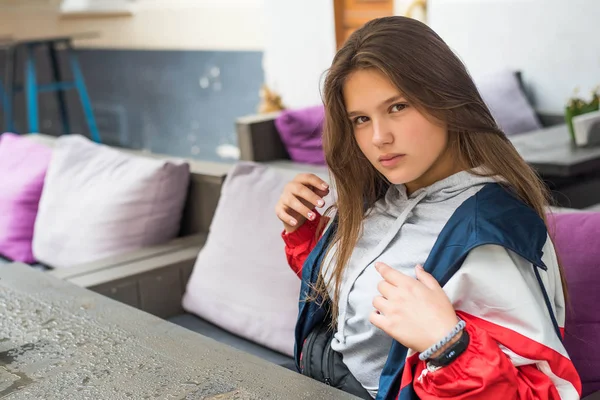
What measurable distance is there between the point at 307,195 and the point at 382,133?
0.29 meters

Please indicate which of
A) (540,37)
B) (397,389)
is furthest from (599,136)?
(397,389)

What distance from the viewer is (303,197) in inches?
59.7

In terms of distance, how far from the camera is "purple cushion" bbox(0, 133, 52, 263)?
2.97 metres

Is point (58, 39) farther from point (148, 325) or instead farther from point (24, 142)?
point (148, 325)

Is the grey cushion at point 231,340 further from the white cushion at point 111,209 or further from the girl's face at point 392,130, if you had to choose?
the girl's face at point 392,130

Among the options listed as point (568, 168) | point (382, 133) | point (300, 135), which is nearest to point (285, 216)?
point (382, 133)

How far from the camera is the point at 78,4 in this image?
249 inches

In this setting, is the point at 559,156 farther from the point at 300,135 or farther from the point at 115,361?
the point at 115,361

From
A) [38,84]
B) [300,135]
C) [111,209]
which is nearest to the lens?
[111,209]

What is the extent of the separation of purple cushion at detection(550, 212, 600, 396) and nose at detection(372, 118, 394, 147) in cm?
41

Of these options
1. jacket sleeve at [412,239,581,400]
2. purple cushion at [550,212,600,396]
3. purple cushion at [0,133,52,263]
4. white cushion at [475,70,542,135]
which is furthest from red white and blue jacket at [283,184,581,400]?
white cushion at [475,70,542,135]

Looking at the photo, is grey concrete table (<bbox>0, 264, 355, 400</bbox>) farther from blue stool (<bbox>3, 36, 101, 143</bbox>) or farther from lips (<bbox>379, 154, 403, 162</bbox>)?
blue stool (<bbox>3, 36, 101, 143</bbox>)

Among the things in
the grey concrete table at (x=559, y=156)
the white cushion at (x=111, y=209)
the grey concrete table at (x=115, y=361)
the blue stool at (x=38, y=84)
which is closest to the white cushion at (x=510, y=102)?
the grey concrete table at (x=559, y=156)

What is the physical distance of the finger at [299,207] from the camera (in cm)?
152
